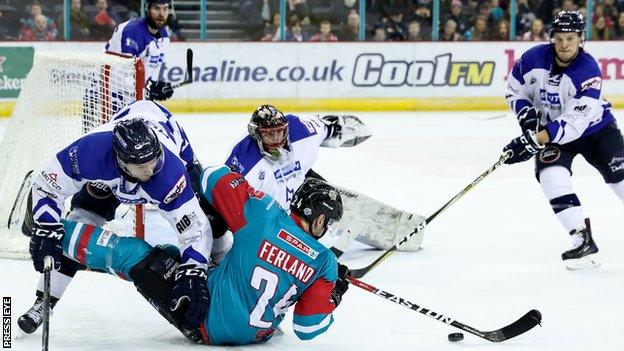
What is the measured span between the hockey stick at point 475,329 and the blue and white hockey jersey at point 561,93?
50.3 inches

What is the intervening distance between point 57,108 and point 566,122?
2.30m

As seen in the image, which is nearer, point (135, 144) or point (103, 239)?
point (135, 144)

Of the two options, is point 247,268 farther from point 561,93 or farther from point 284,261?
point 561,93

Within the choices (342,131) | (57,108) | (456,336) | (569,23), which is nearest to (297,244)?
(456,336)

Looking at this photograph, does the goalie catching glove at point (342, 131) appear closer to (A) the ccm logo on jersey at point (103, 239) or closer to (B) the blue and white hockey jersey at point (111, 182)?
(B) the blue and white hockey jersey at point (111, 182)

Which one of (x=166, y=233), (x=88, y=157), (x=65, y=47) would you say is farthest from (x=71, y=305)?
(x=65, y=47)

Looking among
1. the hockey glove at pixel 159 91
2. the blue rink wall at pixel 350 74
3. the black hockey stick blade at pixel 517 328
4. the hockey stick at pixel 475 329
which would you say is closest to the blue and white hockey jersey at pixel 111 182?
the hockey stick at pixel 475 329

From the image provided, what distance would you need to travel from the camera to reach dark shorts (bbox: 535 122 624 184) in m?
5.52

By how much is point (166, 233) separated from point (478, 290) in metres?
1.65

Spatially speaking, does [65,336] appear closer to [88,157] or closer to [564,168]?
[88,157]

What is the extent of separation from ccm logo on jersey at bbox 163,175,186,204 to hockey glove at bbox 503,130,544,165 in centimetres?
198

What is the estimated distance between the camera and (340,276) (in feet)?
13.6

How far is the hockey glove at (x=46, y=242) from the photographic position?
152 inches

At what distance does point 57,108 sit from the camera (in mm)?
5801
